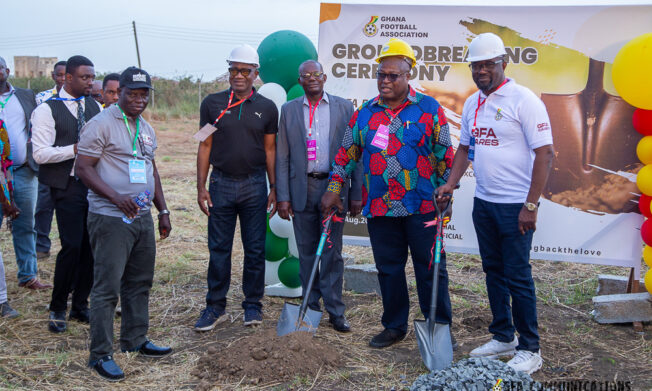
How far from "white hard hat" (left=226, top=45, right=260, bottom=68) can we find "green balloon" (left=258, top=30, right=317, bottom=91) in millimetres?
797

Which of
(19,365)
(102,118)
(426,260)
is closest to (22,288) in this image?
(19,365)

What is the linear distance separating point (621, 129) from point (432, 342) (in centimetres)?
296

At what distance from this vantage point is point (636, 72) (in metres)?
5.03

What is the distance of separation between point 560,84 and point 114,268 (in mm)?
4355

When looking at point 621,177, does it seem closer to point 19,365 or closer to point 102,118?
point 102,118

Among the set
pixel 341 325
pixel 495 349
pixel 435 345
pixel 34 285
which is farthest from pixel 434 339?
pixel 34 285

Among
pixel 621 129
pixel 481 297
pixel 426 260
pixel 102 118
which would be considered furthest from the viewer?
pixel 481 297

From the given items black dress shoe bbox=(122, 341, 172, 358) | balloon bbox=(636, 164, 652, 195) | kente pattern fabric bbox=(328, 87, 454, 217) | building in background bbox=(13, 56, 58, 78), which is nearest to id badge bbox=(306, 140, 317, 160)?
kente pattern fabric bbox=(328, 87, 454, 217)

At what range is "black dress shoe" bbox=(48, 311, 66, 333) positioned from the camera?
5.22m

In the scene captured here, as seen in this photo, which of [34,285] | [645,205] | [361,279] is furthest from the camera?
[361,279]

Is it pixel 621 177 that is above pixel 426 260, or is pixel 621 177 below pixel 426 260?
above

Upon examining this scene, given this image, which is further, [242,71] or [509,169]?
[242,71]

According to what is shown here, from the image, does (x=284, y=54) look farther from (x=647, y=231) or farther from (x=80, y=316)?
(x=647, y=231)

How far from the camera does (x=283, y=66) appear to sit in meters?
6.01
